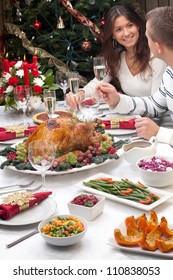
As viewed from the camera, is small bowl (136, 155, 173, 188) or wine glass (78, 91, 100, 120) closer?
small bowl (136, 155, 173, 188)

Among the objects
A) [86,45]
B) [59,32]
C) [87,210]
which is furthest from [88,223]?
[59,32]

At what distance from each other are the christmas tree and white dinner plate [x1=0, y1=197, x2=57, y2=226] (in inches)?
106

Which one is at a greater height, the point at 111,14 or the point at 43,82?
the point at 111,14

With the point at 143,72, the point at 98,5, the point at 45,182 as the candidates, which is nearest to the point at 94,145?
the point at 45,182

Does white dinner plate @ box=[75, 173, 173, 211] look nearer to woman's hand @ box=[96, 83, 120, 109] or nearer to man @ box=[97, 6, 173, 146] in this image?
man @ box=[97, 6, 173, 146]

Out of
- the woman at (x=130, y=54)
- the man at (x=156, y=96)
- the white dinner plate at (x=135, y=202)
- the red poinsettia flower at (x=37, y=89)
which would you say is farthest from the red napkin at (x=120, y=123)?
the woman at (x=130, y=54)

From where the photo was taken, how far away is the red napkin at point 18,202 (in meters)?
1.35

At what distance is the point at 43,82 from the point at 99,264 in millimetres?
1706

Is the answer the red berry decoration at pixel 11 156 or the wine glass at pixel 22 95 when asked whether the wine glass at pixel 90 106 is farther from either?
the red berry decoration at pixel 11 156

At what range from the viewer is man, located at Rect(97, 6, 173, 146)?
2.07m

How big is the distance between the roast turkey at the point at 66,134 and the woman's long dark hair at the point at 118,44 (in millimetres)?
1451

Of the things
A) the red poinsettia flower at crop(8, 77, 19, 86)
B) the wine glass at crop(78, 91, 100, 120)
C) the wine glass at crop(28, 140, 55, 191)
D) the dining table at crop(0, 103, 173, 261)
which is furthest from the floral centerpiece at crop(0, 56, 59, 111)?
the wine glass at crop(28, 140, 55, 191)

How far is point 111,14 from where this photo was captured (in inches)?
122

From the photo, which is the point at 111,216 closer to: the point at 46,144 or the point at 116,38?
the point at 46,144
